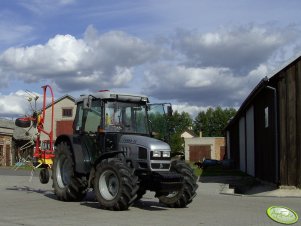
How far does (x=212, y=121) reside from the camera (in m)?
124

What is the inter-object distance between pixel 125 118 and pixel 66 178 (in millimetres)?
2546

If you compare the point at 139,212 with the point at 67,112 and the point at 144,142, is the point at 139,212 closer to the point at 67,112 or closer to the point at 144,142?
the point at 144,142

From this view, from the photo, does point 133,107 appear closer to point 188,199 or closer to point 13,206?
point 188,199

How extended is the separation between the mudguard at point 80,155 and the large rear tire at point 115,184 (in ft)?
2.96

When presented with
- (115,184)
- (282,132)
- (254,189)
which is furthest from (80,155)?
(254,189)

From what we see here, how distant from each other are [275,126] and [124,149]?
25.6 ft

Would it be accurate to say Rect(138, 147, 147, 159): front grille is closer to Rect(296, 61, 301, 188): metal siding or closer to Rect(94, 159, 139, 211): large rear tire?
Rect(94, 159, 139, 211): large rear tire

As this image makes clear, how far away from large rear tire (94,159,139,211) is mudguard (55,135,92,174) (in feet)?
2.96

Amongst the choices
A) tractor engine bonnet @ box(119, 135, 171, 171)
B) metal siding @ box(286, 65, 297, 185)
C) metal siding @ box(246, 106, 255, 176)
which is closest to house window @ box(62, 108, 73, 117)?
metal siding @ box(246, 106, 255, 176)

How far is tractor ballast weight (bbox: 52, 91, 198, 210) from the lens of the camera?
11781mm

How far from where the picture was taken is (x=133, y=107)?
13.5 meters

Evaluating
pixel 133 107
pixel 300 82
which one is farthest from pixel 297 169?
pixel 133 107

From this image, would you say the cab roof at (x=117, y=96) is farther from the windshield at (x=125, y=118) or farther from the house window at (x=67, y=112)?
the house window at (x=67, y=112)

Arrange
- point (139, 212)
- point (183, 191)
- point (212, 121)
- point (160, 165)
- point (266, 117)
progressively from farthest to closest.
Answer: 1. point (212, 121)
2. point (266, 117)
3. point (183, 191)
4. point (160, 165)
5. point (139, 212)
